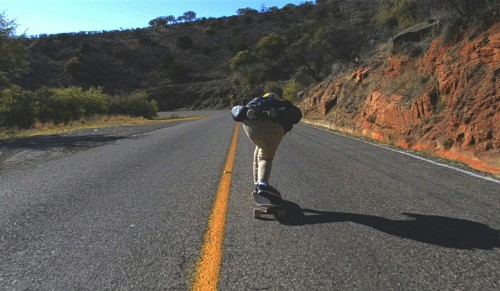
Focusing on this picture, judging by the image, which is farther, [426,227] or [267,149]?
[267,149]

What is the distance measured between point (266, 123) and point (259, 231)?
4.24 ft

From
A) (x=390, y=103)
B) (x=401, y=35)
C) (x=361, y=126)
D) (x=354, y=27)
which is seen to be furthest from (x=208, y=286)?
(x=354, y=27)

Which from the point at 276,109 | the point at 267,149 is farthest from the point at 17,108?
the point at 276,109

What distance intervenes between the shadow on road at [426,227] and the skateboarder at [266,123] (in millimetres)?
449

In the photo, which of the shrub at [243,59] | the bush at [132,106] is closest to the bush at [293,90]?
the bush at [132,106]

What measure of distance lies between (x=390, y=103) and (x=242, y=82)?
65.1m

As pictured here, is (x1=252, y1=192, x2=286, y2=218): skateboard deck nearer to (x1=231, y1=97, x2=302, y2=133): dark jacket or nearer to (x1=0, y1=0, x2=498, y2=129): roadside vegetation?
(x1=231, y1=97, x2=302, y2=133): dark jacket

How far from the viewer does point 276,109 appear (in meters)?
5.05

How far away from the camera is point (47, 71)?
72.6 meters

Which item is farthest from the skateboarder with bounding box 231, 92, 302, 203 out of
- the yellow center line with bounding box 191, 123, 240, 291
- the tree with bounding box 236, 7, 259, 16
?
the tree with bounding box 236, 7, 259, 16

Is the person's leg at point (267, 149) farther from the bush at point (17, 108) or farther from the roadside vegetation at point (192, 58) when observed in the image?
the bush at point (17, 108)

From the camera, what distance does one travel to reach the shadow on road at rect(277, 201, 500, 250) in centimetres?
417

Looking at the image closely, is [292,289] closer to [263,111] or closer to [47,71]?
[263,111]

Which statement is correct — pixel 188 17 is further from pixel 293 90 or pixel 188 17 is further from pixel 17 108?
pixel 17 108
